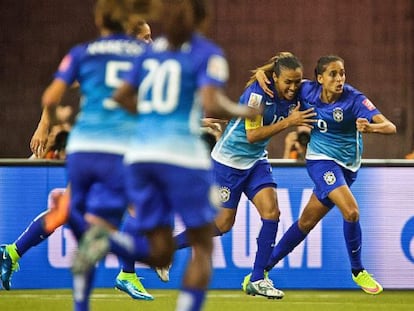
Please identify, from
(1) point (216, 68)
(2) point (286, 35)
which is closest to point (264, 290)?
(1) point (216, 68)

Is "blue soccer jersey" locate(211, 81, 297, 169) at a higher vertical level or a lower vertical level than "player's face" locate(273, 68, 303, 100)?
lower

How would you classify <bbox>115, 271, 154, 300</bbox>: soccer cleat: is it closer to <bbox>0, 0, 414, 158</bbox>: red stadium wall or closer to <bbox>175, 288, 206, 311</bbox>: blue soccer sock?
<bbox>175, 288, 206, 311</bbox>: blue soccer sock

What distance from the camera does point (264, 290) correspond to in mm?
9297

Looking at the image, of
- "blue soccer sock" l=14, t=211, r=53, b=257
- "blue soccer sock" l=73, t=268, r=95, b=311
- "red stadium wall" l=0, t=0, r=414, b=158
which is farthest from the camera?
"red stadium wall" l=0, t=0, r=414, b=158

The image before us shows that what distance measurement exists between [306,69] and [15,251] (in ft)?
22.6

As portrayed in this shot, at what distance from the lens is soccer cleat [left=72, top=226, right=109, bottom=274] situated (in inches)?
230

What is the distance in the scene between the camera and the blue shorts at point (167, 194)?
580 cm

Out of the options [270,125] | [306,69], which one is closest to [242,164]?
[270,125]

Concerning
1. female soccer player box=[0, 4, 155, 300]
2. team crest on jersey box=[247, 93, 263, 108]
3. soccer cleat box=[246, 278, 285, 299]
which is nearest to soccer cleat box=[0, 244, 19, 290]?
female soccer player box=[0, 4, 155, 300]

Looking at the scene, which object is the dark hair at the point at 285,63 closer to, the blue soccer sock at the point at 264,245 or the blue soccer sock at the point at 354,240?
the blue soccer sock at the point at 264,245

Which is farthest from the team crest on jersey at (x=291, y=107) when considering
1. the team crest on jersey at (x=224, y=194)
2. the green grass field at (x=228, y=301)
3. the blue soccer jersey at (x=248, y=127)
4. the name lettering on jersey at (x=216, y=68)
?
the name lettering on jersey at (x=216, y=68)

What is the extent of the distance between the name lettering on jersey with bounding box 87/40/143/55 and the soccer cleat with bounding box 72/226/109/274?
100 cm

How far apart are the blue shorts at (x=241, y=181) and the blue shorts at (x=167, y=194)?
3.42 meters

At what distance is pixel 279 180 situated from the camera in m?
10.6
